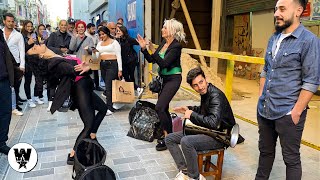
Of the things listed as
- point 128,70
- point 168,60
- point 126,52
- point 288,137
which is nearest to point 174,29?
point 168,60

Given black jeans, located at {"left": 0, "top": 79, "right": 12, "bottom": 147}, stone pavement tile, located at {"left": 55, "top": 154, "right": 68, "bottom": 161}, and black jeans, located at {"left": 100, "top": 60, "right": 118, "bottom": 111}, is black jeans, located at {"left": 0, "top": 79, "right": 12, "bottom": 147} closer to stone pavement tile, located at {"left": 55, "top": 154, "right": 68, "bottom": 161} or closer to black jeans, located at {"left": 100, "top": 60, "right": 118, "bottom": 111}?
stone pavement tile, located at {"left": 55, "top": 154, "right": 68, "bottom": 161}

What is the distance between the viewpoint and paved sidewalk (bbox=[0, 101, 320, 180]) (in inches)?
124

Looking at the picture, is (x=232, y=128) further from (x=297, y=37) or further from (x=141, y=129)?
(x=141, y=129)

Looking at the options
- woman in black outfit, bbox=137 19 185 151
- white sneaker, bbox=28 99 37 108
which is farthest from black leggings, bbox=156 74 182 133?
white sneaker, bbox=28 99 37 108

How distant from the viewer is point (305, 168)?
321 centimetres

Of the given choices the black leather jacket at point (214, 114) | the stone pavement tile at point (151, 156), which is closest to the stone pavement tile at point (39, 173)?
the stone pavement tile at point (151, 156)

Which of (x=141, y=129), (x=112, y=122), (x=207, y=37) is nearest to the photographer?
(x=141, y=129)

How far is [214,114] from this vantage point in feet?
8.34

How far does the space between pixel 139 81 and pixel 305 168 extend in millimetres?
5379

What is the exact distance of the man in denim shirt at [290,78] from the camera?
2014mm

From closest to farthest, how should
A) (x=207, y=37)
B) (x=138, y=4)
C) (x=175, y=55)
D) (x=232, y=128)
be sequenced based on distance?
(x=232, y=128)
(x=175, y=55)
(x=138, y=4)
(x=207, y=37)

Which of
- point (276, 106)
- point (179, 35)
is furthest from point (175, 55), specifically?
point (276, 106)

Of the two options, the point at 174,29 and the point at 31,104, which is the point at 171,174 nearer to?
the point at 174,29

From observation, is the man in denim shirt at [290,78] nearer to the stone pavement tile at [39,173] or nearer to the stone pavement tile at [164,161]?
the stone pavement tile at [164,161]
